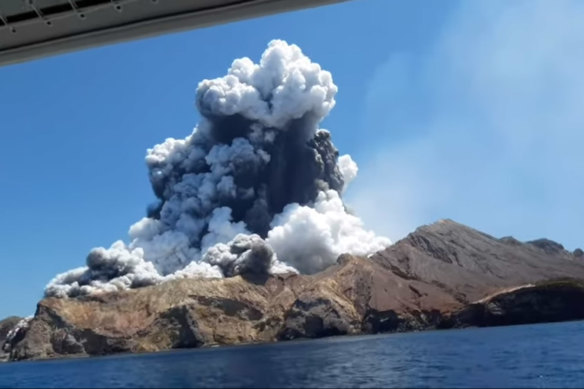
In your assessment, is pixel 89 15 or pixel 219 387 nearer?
pixel 89 15

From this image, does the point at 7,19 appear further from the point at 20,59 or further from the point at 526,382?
the point at 526,382

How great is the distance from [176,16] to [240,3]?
328 cm

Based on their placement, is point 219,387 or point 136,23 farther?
point 219,387

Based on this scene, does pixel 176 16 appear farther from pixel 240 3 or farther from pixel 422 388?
pixel 422 388

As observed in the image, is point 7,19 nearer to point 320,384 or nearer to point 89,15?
point 89,15

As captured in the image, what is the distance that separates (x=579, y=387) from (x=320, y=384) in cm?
1309

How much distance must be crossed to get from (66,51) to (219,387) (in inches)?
796

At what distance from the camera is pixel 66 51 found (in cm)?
3047

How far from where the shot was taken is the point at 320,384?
3061 centimetres

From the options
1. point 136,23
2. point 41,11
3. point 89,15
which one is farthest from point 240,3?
point 41,11

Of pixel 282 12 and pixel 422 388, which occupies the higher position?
pixel 282 12

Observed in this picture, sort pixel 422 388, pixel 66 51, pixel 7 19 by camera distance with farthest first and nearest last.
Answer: pixel 66 51, pixel 7 19, pixel 422 388

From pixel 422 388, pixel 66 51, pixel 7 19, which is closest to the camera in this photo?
pixel 422 388

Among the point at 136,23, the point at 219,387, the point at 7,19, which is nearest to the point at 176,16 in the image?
the point at 136,23
